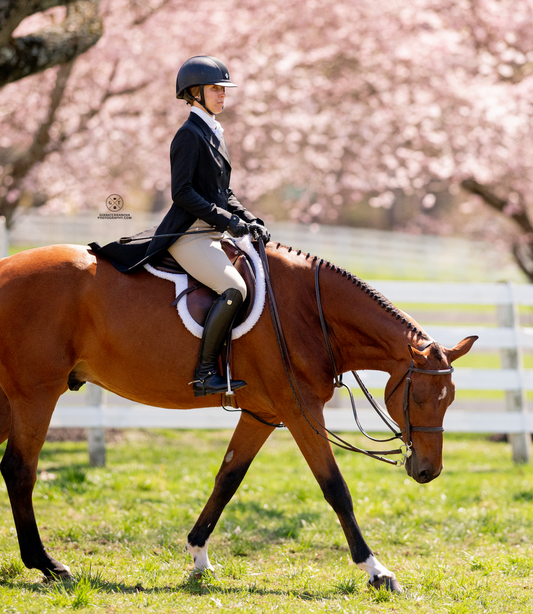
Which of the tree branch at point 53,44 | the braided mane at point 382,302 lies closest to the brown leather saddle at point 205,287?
the braided mane at point 382,302

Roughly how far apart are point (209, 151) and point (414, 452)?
85.7 inches

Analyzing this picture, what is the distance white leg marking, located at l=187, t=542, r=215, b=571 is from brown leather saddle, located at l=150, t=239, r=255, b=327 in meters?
1.44

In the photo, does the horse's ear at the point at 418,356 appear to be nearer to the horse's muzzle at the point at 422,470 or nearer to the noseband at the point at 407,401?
the noseband at the point at 407,401

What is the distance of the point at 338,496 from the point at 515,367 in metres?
4.79

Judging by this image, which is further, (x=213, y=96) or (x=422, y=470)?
(x=213, y=96)

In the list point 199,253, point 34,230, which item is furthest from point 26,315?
point 34,230

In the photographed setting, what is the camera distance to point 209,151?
4.32 m

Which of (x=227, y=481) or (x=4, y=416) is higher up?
(x=4, y=416)

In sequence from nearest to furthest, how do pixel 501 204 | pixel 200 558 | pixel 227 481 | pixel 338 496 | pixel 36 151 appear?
pixel 338 496 → pixel 200 558 → pixel 227 481 → pixel 36 151 → pixel 501 204

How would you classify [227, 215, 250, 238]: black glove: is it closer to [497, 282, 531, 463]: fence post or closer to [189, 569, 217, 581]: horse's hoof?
[189, 569, 217, 581]: horse's hoof

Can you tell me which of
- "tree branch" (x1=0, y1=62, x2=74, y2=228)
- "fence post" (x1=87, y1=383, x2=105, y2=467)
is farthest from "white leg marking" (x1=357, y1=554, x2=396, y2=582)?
"tree branch" (x1=0, y1=62, x2=74, y2=228)

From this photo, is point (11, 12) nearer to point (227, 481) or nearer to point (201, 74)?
point (201, 74)

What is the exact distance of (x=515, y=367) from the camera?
8.22 metres

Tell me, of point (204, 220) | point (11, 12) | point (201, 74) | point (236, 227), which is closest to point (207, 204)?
point (204, 220)
